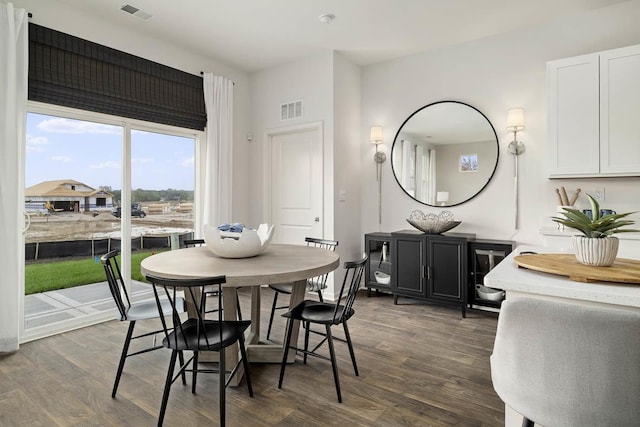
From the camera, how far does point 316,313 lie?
2.27 meters

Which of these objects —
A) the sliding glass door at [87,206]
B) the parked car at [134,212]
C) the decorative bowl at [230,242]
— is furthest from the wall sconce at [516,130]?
the parked car at [134,212]

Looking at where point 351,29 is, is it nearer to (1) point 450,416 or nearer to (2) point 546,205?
(2) point 546,205

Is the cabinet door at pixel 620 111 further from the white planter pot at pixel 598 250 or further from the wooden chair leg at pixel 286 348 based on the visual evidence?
the wooden chair leg at pixel 286 348

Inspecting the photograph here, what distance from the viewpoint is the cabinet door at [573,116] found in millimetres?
3025

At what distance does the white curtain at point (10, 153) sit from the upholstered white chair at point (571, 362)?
3.34 m

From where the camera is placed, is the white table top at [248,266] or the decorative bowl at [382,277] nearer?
the white table top at [248,266]

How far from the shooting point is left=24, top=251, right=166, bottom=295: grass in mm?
3117

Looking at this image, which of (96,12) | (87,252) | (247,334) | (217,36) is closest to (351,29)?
(217,36)

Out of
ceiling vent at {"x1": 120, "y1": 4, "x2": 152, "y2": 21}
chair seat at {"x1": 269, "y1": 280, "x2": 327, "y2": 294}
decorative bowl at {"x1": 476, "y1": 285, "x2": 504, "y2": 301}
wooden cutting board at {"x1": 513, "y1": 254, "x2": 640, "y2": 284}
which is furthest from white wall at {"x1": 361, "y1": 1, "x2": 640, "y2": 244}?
ceiling vent at {"x1": 120, "y1": 4, "x2": 152, "y2": 21}

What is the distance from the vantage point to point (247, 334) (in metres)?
2.83

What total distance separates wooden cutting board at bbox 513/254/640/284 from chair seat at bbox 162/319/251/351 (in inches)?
56.4

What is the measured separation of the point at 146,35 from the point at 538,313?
167 inches

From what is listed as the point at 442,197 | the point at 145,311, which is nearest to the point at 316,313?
the point at 145,311

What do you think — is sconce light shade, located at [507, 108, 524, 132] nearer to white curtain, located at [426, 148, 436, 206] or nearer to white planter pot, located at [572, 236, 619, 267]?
white curtain, located at [426, 148, 436, 206]
